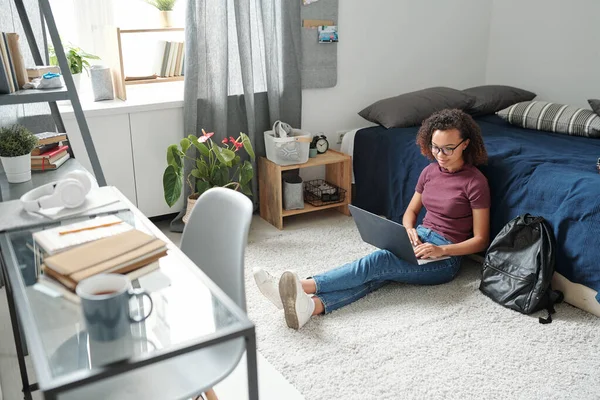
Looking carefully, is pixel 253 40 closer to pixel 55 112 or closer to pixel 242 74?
pixel 242 74

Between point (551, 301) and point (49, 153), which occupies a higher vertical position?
point (49, 153)

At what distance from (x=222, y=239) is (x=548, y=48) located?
10.1ft

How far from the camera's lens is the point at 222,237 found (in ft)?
5.43

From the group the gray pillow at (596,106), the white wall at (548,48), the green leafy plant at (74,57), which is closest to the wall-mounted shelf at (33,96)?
the green leafy plant at (74,57)

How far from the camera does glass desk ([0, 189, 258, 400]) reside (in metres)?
1.04

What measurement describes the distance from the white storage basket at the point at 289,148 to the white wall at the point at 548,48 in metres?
1.66

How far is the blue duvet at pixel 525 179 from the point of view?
2.47 m

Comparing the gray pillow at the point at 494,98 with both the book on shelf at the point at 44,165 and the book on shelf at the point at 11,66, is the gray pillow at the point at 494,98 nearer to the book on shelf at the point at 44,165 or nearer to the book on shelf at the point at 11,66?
the book on shelf at the point at 44,165

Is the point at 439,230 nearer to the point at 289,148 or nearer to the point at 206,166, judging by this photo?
the point at 289,148

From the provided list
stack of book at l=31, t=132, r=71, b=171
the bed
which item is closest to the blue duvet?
the bed

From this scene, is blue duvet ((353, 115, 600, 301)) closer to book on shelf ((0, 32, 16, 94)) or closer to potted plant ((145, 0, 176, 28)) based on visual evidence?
potted plant ((145, 0, 176, 28))

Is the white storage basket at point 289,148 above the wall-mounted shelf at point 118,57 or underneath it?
underneath

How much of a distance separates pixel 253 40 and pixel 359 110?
87 cm

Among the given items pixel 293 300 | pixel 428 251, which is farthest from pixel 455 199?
pixel 293 300
